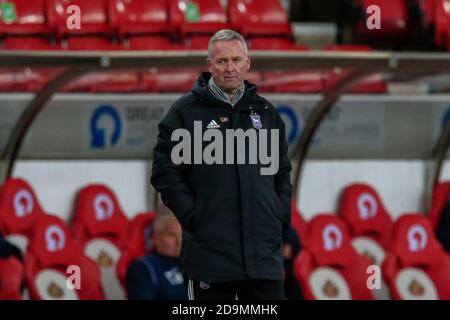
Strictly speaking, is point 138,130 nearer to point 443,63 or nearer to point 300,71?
point 300,71

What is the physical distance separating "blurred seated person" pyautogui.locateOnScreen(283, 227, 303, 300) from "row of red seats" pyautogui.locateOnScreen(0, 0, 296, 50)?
1148 mm

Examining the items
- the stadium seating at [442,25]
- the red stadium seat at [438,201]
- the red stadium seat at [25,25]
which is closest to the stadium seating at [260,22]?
the stadium seating at [442,25]

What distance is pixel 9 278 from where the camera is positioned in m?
6.69

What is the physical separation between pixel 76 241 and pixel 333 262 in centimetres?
157

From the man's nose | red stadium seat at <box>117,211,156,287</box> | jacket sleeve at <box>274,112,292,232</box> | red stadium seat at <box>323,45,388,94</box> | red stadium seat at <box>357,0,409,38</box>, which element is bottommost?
red stadium seat at <box>117,211,156,287</box>

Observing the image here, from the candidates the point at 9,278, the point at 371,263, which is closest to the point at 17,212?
the point at 9,278

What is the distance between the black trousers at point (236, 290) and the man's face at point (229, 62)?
1.94ft

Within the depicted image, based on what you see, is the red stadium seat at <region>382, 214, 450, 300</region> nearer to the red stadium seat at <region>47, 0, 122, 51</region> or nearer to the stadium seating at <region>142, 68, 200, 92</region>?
the stadium seating at <region>142, 68, 200, 92</region>

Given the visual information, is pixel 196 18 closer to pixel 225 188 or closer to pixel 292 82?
pixel 292 82

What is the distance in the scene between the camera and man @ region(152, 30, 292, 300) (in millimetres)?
3727

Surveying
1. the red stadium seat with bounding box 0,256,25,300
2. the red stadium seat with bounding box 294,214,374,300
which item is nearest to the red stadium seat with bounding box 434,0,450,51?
the red stadium seat with bounding box 294,214,374,300

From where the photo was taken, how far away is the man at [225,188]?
3727mm

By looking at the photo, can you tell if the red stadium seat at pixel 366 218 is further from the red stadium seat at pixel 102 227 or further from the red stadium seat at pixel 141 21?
the red stadium seat at pixel 141 21
